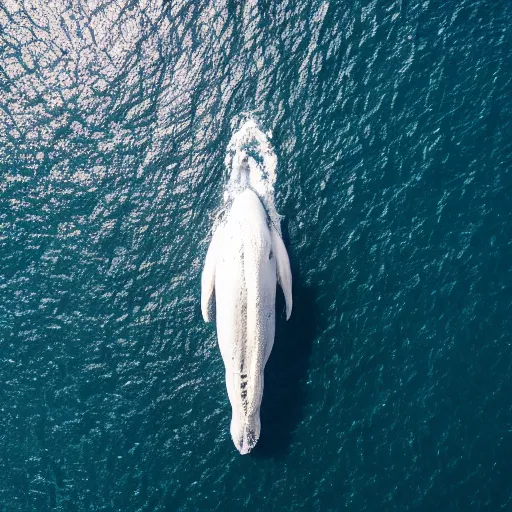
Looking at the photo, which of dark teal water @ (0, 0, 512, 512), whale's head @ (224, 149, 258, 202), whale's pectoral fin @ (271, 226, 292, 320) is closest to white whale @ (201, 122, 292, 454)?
whale's pectoral fin @ (271, 226, 292, 320)

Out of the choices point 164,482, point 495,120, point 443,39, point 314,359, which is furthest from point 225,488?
point 443,39

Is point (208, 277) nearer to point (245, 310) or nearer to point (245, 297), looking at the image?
point (245, 297)

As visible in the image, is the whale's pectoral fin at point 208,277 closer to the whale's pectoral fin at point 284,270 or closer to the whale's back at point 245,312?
the whale's back at point 245,312

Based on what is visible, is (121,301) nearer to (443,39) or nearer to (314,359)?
(314,359)

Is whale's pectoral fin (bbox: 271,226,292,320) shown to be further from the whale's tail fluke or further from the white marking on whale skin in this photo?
the whale's tail fluke

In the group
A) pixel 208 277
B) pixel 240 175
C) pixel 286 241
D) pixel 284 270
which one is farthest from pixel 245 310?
pixel 240 175

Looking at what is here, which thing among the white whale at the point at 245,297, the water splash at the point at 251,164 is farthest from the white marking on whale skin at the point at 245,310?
the water splash at the point at 251,164
